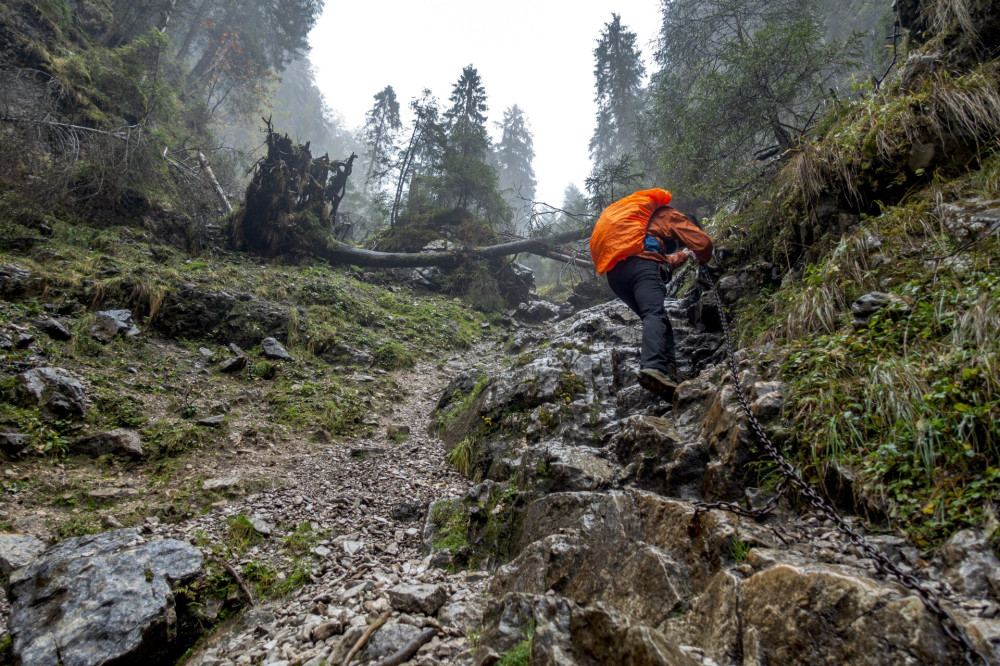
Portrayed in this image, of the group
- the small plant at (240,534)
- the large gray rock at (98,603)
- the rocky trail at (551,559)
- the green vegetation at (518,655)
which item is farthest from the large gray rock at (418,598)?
the small plant at (240,534)

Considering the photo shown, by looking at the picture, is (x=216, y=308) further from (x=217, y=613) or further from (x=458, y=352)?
(x=217, y=613)

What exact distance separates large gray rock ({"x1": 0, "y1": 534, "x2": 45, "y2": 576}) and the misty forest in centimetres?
2

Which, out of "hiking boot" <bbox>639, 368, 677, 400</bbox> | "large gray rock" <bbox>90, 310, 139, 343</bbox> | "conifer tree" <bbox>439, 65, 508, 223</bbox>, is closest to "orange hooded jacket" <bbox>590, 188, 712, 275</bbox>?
"hiking boot" <bbox>639, 368, 677, 400</bbox>

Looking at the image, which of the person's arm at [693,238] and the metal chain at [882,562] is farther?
the person's arm at [693,238]

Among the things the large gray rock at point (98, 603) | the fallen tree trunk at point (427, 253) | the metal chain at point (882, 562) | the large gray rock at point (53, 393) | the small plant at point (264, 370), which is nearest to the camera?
the metal chain at point (882, 562)

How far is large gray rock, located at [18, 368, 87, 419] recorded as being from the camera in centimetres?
476

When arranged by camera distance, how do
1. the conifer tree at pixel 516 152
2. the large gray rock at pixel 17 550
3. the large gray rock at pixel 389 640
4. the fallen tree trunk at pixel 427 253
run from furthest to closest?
the conifer tree at pixel 516 152 → the fallen tree trunk at pixel 427 253 → the large gray rock at pixel 17 550 → the large gray rock at pixel 389 640

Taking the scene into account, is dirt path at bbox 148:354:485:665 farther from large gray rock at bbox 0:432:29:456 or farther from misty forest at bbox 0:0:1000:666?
large gray rock at bbox 0:432:29:456

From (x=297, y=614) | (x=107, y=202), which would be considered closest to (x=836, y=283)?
(x=297, y=614)

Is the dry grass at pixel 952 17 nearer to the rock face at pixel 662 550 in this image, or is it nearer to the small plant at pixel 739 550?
the rock face at pixel 662 550

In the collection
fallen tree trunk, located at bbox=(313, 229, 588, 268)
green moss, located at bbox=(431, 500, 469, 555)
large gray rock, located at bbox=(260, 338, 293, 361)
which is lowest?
green moss, located at bbox=(431, 500, 469, 555)

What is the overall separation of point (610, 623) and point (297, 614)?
2.34 metres

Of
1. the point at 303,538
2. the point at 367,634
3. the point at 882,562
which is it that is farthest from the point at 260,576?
the point at 882,562

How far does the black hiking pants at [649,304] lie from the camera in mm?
4941
